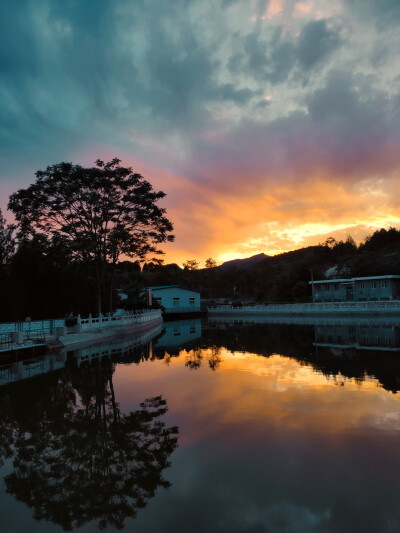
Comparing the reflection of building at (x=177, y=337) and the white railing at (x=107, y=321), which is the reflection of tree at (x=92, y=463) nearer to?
the white railing at (x=107, y=321)

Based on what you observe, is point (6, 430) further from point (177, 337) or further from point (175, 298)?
point (175, 298)

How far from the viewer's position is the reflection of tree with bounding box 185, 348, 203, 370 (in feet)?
58.0

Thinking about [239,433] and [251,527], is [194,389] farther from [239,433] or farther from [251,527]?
[251,527]

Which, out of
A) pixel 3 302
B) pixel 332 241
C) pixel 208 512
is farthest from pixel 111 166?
pixel 332 241

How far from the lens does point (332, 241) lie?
130 metres

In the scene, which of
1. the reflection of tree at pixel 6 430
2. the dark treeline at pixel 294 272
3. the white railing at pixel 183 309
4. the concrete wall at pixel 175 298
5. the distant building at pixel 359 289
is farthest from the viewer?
the dark treeline at pixel 294 272

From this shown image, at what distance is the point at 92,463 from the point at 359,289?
5915cm

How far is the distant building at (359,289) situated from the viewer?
183ft

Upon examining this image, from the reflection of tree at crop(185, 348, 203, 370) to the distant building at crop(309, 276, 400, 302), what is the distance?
41619 millimetres

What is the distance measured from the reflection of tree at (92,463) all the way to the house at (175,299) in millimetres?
56768

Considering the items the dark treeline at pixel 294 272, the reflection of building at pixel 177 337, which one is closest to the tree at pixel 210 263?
the dark treeline at pixel 294 272

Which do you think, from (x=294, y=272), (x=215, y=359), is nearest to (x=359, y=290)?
(x=294, y=272)

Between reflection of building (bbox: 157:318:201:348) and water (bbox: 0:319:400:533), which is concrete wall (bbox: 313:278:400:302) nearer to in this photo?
reflection of building (bbox: 157:318:201:348)

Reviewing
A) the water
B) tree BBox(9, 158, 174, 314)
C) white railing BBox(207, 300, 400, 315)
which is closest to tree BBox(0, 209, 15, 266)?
tree BBox(9, 158, 174, 314)
